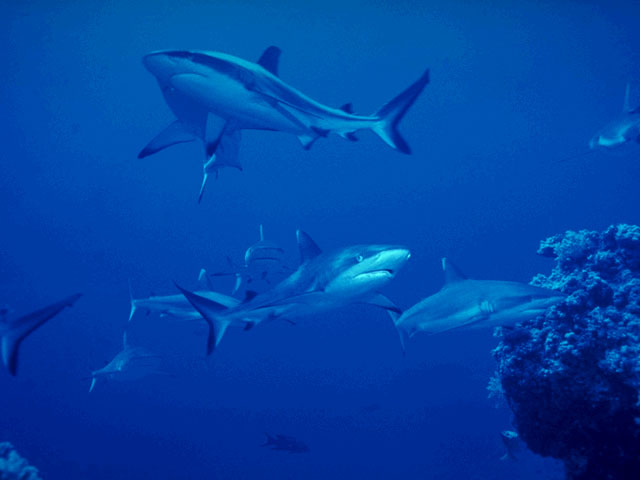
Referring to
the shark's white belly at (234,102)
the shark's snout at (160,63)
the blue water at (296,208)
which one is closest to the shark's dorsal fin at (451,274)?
the shark's white belly at (234,102)

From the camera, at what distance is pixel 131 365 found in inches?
424

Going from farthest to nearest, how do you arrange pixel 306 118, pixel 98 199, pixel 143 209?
pixel 143 209, pixel 98 199, pixel 306 118

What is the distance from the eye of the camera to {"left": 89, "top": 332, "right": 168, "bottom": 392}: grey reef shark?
10.7m

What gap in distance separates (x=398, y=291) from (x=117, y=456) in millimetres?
27217

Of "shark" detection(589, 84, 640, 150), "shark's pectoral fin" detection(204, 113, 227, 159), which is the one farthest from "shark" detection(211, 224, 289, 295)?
"shark" detection(589, 84, 640, 150)

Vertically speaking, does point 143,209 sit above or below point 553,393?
above

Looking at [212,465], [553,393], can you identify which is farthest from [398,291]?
[553,393]

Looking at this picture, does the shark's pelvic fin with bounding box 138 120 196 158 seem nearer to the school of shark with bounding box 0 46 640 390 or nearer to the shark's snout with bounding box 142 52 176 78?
the school of shark with bounding box 0 46 640 390

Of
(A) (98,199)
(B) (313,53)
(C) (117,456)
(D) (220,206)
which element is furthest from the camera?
(D) (220,206)

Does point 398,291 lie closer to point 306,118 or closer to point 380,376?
point 380,376

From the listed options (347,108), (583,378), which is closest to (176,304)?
(347,108)

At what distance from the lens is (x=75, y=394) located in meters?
31.8

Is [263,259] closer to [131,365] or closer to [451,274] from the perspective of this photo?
[131,365]

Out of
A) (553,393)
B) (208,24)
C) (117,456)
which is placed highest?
(208,24)
